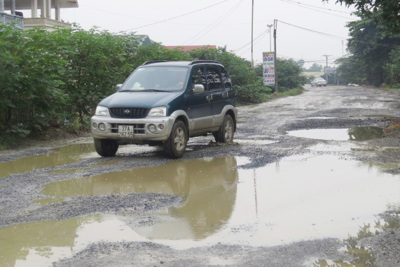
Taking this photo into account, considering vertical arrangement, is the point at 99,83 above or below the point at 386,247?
above

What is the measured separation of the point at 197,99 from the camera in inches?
451

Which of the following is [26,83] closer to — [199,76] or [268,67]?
[199,76]

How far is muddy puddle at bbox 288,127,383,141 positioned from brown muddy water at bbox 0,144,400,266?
370cm

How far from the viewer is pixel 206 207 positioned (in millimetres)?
6578

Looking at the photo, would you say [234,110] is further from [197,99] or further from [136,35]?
[136,35]

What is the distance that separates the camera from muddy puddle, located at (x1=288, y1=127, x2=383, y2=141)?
1337cm

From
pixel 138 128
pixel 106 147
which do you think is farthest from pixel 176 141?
pixel 106 147

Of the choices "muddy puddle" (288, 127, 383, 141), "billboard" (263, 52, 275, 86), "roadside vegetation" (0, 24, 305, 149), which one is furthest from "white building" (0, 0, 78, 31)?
"muddy puddle" (288, 127, 383, 141)

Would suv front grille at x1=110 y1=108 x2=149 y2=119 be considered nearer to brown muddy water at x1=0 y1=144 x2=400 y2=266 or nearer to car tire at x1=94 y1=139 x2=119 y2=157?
car tire at x1=94 y1=139 x2=119 y2=157

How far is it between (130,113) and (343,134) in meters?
6.39

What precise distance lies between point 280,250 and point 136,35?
15.1 meters

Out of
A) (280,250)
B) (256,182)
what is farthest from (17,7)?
(280,250)

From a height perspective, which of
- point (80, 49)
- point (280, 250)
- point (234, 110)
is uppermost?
point (80, 49)

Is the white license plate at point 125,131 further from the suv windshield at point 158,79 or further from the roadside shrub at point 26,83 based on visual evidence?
the roadside shrub at point 26,83
